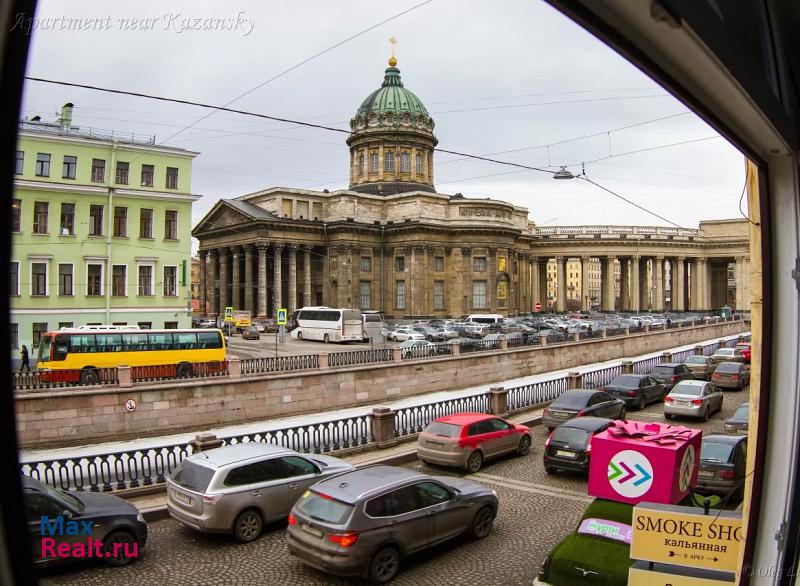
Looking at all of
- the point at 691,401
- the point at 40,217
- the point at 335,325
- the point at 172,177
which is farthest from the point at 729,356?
the point at 40,217

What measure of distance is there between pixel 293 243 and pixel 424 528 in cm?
6239

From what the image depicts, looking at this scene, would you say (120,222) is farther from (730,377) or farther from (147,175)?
(730,377)

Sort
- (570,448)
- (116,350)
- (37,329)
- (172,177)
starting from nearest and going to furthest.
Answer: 1. (570,448)
2. (116,350)
3. (37,329)
4. (172,177)

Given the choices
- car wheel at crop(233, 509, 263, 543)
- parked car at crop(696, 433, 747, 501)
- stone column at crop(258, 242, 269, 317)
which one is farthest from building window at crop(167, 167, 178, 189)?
parked car at crop(696, 433, 747, 501)

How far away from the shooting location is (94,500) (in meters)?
9.95

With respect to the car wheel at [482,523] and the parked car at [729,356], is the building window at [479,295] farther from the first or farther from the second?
the car wheel at [482,523]

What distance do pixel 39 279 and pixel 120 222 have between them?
516 centimetres

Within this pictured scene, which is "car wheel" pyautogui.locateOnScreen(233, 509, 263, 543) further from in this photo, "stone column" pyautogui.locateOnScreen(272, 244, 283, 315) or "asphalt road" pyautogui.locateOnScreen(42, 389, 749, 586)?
"stone column" pyautogui.locateOnScreen(272, 244, 283, 315)

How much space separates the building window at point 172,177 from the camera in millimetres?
36250

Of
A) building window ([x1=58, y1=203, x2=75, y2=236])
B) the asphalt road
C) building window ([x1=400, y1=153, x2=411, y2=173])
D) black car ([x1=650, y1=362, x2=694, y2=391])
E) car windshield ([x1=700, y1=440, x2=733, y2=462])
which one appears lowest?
the asphalt road

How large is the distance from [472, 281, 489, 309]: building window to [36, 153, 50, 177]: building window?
49521mm

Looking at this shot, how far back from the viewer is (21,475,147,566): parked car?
8.68 meters

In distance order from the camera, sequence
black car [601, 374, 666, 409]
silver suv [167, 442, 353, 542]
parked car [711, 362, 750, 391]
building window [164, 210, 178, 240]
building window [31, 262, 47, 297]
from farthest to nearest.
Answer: building window [164, 210, 178, 240], building window [31, 262, 47, 297], parked car [711, 362, 750, 391], black car [601, 374, 666, 409], silver suv [167, 442, 353, 542]

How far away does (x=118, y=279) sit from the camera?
34500mm
